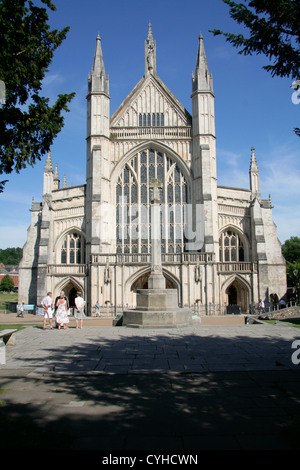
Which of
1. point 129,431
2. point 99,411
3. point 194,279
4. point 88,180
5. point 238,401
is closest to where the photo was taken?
point 129,431

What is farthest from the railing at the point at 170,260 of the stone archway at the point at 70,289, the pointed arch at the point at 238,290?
the stone archway at the point at 70,289

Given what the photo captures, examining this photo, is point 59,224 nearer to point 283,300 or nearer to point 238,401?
point 283,300

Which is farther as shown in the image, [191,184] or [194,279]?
[191,184]

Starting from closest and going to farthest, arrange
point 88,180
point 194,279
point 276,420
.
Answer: point 276,420 → point 194,279 → point 88,180

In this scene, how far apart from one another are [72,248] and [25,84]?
65.9 feet

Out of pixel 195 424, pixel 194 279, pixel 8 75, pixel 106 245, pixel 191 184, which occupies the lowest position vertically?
pixel 195 424

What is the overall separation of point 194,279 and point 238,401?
20.8 m

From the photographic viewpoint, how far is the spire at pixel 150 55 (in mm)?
31047

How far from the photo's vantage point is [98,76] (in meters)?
28.5

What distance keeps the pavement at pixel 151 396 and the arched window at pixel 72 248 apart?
64.8ft

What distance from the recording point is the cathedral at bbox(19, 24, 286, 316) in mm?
26609

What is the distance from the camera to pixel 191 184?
28453 millimetres

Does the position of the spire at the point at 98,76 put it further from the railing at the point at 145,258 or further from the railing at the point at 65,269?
the railing at the point at 65,269

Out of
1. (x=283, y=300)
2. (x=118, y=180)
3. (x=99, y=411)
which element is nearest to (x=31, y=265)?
(x=118, y=180)
